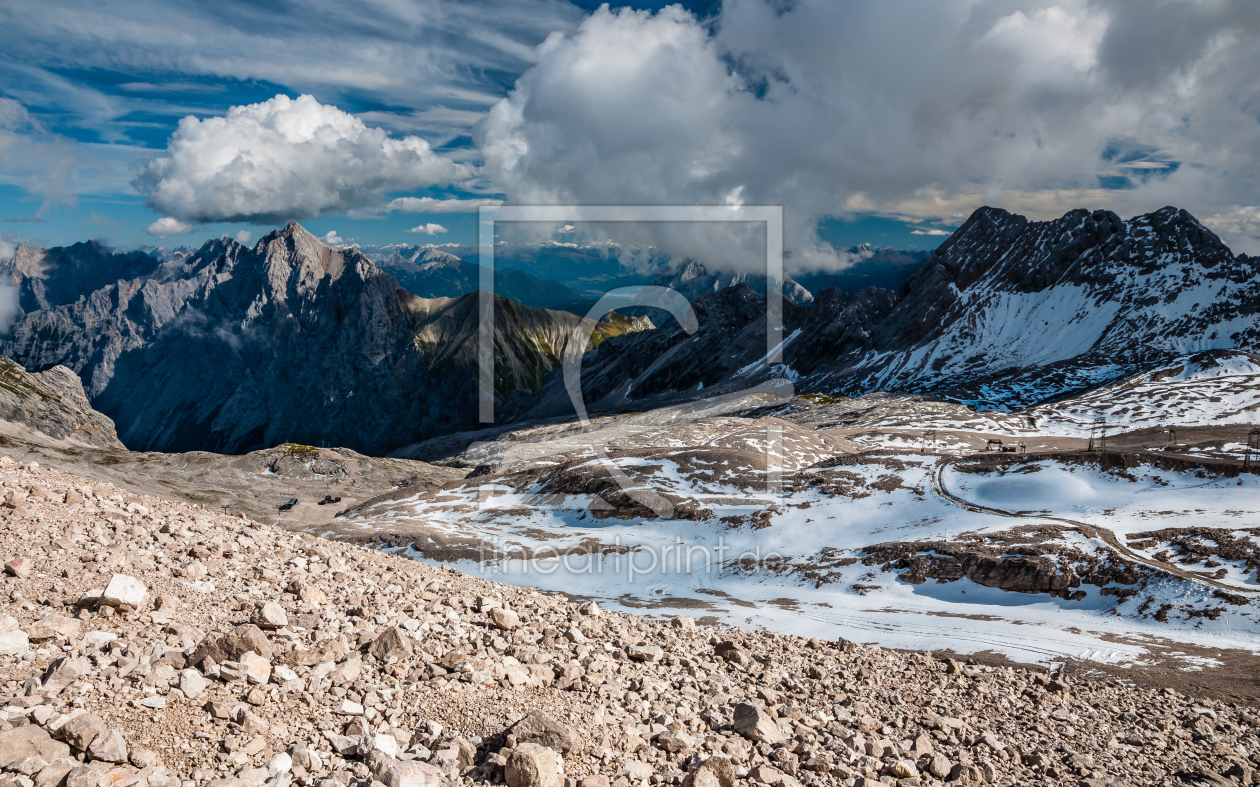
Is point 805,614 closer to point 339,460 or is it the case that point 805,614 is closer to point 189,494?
point 189,494

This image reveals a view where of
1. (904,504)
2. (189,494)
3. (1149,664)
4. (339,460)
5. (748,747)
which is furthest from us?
(339,460)

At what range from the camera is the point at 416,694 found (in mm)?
11398

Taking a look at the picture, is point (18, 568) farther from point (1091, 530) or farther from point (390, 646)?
point (1091, 530)

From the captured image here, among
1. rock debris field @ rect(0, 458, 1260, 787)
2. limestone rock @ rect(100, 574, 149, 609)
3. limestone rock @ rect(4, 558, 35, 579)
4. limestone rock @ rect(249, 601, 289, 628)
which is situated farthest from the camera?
limestone rock @ rect(249, 601, 289, 628)

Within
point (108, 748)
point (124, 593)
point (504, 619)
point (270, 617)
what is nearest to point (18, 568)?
point (124, 593)

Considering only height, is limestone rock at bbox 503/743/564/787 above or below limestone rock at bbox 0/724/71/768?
below

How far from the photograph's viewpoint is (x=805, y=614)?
41.3 meters

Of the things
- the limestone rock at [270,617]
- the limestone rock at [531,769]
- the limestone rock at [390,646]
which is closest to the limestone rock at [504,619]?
the limestone rock at [390,646]

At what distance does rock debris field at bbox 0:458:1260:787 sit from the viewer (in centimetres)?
895

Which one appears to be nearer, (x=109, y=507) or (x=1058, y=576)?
(x=109, y=507)

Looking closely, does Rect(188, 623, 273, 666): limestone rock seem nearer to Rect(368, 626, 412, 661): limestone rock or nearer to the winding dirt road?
Rect(368, 626, 412, 661): limestone rock

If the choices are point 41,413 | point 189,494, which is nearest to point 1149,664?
point 189,494

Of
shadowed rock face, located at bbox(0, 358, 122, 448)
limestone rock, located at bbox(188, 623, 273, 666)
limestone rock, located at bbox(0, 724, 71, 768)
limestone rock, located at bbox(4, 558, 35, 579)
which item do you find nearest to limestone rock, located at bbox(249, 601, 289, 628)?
limestone rock, located at bbox(188, 623, 273, 666)

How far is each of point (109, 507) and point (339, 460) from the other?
134 metres
